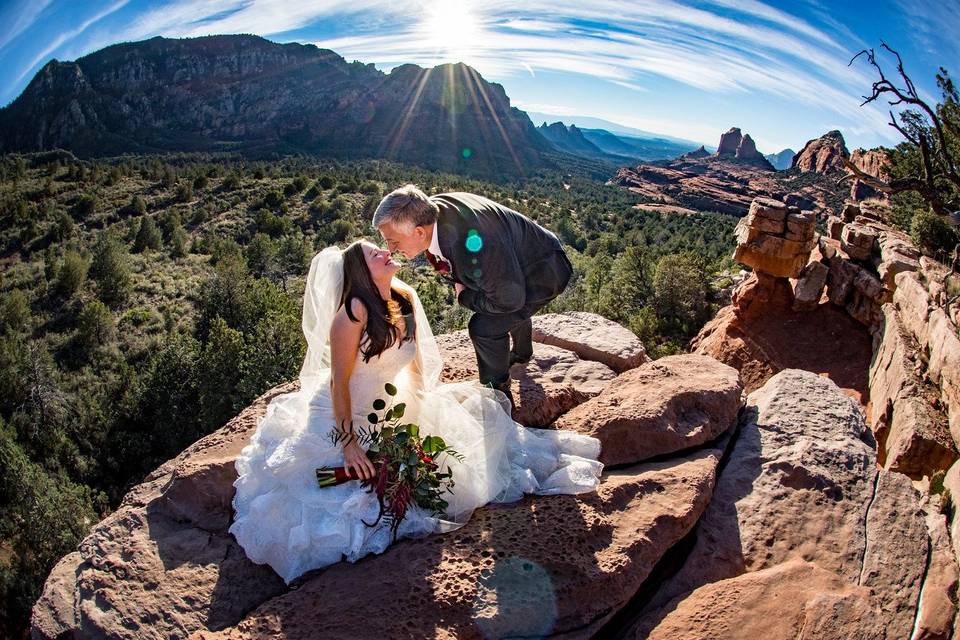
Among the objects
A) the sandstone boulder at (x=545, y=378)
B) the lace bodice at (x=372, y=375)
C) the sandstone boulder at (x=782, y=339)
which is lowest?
the sandstone boulder at (x=782, y=339)

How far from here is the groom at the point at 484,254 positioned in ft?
11.7

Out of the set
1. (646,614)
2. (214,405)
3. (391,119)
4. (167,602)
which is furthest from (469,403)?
(391,119)

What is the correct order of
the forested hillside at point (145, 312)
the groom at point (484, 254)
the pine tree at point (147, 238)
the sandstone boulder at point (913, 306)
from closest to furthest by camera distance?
the groom at point (484, 254) → the sandstone boulder at point (913, 306) → the forested hillside at point (145, 312) → the pine tree at point (147, 238)

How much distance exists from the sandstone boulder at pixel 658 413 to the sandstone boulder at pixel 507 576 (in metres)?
0.50

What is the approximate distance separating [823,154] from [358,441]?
105294 millimetres

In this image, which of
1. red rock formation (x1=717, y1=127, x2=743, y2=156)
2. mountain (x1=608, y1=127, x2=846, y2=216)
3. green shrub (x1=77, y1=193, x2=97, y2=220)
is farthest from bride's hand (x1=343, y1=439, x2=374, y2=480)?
red rock formation (x1=717, y1=127, x2=743, y2=156)

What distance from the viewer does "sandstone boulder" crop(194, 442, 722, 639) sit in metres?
2.54

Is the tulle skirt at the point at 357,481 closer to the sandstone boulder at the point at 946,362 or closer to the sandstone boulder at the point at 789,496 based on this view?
the sandstone boulder at the point at 789,496

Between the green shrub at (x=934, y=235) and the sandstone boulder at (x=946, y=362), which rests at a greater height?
the green shrub at (x=934, y=235)

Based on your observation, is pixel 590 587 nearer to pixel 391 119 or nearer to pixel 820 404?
pixel 820 404

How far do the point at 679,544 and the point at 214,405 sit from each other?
49.7 ft

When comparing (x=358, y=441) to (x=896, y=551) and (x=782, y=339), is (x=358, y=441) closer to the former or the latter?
(x=896, y=551)

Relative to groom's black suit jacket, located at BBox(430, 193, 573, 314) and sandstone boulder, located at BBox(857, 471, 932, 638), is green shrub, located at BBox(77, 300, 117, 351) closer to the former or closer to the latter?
groom's black suit jacket, located at BBox(430, 193, 573, 314)

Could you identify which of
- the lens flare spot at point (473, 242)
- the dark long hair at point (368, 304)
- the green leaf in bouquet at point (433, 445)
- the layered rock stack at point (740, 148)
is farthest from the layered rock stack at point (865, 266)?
the layered rock stack at point (740, 148)
